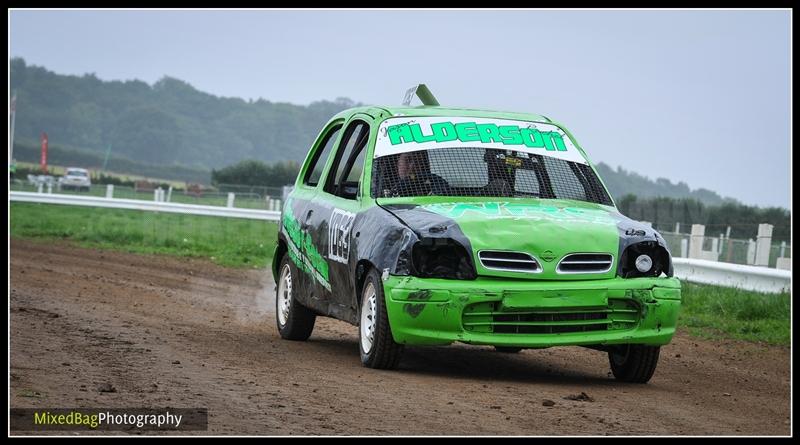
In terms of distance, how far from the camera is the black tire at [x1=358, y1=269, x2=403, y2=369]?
8.30m

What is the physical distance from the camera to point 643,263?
8453 millimetres

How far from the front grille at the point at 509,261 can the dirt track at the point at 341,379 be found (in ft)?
2.34

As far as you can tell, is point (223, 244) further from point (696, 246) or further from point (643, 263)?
point (643, 263)

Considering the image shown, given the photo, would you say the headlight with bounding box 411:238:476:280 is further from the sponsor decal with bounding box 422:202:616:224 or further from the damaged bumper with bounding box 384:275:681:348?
the sponsor decal with bounding box 422:202:616:224

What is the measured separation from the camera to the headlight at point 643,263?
8.43 meters

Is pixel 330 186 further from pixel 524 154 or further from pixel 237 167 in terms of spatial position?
pixel 237 167

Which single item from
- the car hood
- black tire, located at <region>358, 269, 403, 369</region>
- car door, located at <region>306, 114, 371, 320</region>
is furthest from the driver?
black tire, located at <region>358, 269, 403, 369</region>

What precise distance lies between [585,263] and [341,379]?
1.65 meters

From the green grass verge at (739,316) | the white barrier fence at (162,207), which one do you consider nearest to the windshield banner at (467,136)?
the green grass verge at (739,316)

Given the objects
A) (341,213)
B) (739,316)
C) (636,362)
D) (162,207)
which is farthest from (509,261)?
(162,207)

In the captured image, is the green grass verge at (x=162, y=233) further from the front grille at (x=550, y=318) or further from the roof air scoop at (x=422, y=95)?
the front grille at (x=550, y=318)

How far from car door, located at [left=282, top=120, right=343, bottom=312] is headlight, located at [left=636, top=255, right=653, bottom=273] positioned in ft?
7.84

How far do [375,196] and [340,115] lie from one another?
72.2 inches

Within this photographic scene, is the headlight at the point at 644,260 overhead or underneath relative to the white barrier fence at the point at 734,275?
overhead
